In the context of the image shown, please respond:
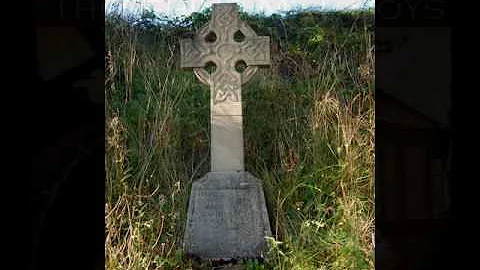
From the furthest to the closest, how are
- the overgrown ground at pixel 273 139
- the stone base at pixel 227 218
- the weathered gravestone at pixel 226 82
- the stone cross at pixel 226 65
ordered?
the stone cross at pixel 226 65
the weathered gravestone at pixel 226 82
the stone base at pixel 227 218
the overgrown ground at pixel 273 139

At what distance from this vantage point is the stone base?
2891mm

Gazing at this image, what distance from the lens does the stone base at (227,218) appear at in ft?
9.48

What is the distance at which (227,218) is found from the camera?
3041mm

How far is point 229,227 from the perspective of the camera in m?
3.00

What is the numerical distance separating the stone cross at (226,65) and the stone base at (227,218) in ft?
0.55

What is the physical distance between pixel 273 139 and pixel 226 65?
3.36ft

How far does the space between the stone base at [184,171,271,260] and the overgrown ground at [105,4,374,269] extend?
119 millimetres

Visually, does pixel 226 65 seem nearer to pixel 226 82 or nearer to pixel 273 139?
pixel 226 82

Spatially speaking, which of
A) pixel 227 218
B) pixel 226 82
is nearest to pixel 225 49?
pixel 226 82

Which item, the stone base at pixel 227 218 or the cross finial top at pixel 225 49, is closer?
the stone base at pixel 227 218

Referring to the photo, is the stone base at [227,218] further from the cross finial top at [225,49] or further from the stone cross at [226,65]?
the cross finial top at [225,49]

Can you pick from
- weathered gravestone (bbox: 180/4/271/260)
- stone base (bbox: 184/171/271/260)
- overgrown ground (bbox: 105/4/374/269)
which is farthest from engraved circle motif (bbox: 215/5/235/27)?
stone base (bbox: 184/171/271/260)

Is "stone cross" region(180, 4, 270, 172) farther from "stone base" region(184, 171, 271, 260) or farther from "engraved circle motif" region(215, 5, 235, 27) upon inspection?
"stone base" region(184, 171, 271, 260)

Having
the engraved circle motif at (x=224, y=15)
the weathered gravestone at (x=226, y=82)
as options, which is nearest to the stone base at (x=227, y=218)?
the weathered gravestone at (x=226, y=82)
